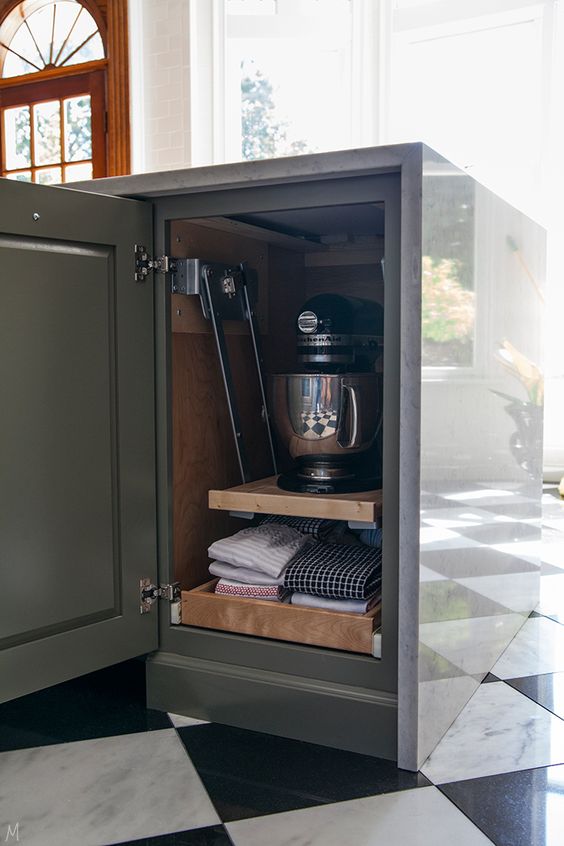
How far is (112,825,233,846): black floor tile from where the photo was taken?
4.07 feet

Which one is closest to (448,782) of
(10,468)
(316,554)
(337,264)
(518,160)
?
(316,554)

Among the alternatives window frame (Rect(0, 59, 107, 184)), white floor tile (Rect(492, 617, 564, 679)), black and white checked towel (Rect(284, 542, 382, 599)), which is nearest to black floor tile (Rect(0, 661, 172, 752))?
black and white checked towel (Rect(284, 542, 382, 599))

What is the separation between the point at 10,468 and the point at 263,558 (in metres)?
0.55

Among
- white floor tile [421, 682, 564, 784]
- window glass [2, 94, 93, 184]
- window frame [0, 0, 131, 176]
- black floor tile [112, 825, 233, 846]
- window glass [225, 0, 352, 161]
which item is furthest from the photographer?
window glass [2, 94, 93, 184]

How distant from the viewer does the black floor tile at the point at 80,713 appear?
64.0 inches

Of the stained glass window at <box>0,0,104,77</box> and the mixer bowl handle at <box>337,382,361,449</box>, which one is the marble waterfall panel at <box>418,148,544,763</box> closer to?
the mixer bowl handle at <box>337,382,361,449</box>

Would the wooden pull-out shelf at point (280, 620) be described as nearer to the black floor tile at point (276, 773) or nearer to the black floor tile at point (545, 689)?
the black floor tile at point (276, 773)

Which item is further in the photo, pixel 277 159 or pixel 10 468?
pixel 277 159

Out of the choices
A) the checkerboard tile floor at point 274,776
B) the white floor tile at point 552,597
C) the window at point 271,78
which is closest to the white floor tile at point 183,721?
the checkerboard tile floor at point 274,776

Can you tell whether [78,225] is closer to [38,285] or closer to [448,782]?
[38,285]

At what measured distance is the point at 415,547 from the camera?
145 centimetres

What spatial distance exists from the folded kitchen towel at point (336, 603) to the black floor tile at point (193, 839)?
18.7 inches

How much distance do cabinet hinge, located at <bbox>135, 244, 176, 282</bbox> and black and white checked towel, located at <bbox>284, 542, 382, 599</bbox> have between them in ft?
2.06

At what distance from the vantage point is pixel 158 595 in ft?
5.68
